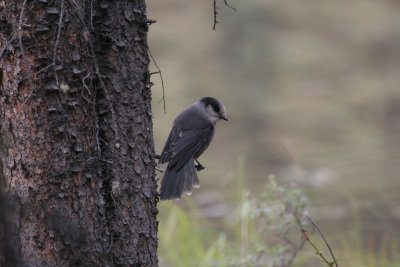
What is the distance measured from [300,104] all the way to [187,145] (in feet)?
21.2

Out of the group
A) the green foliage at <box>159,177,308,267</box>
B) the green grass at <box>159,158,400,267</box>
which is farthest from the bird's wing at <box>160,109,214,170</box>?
the green foliage at <box>159,177,308,267</box>

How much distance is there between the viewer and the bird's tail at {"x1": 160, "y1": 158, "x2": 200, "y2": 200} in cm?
446

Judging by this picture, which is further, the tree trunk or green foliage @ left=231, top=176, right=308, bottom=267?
green foliage @ left=231, top=176, right=308, bottom=267

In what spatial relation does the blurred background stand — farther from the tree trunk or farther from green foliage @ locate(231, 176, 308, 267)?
the tree trunk

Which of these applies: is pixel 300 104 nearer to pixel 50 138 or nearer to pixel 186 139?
pixel 186 139

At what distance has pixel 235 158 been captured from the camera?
9422mm

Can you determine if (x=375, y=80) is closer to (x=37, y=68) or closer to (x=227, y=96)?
(x=227, y=96)

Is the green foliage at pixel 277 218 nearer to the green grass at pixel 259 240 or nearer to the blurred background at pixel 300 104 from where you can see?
the green grass at pixel 259 240

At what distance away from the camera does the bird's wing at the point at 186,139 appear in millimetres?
4852

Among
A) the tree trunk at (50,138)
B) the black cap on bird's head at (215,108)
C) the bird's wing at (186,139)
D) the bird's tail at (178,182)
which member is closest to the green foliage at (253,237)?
the bird's tail at (178,182)

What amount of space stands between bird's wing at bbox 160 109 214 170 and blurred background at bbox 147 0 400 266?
0.44m

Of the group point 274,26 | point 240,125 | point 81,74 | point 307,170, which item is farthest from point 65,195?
point 274,26

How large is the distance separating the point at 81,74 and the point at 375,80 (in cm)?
1021

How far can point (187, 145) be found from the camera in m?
5.05
